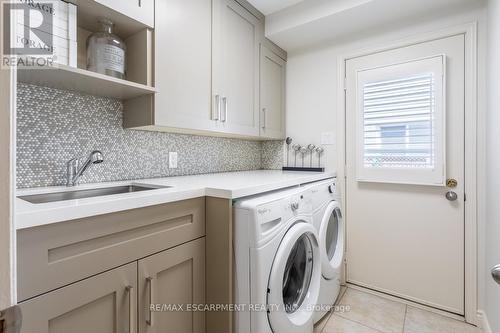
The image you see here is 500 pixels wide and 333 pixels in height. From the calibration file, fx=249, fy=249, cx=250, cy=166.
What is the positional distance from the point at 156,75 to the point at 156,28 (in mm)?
236

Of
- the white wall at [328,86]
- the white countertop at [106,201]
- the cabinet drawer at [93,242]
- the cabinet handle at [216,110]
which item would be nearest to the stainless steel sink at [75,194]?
the white countertop at [106,201]

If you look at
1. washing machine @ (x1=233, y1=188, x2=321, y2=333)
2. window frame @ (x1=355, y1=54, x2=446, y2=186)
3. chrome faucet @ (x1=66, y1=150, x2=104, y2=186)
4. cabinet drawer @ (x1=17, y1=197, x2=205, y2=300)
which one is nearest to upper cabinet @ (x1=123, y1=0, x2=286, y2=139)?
chrome faucet @ (x1=66, y1=150, x2=104, y2=186)

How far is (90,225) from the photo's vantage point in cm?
81

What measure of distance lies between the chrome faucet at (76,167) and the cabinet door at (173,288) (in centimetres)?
59

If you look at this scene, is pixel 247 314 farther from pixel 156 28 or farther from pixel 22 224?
pixel 156 28

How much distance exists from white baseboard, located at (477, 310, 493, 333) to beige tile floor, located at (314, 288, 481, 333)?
0.14 feet

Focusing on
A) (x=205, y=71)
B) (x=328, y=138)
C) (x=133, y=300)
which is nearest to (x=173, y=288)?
(x=133, y=300)

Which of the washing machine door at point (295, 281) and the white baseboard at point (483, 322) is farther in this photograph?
the white baseboard at point (483, 322)

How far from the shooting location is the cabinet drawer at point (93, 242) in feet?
2.27

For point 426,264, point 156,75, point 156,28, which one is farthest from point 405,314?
point 156,28

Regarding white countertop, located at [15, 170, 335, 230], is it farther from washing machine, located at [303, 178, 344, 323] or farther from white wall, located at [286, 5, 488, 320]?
white wall, located at [286, 5, 488, 320]

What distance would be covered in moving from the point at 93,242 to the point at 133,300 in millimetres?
279

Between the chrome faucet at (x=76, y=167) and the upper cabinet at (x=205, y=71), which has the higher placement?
the upper cabinet at (x=205, y=71)

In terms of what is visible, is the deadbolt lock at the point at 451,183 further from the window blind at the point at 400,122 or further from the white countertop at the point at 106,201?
the white countertop at the point at 106,201
